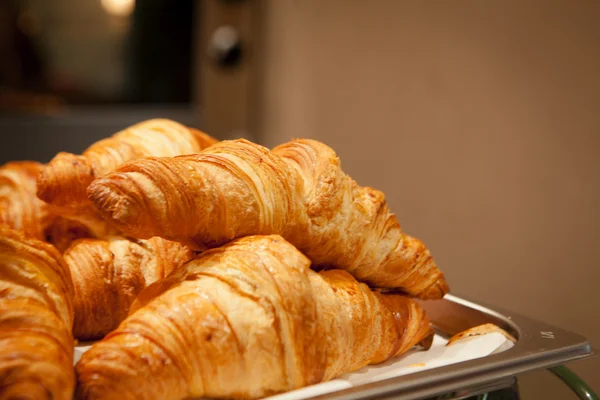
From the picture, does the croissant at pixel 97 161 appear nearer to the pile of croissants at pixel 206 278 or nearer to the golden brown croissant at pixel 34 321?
the pile of croissants at pixel 206 278

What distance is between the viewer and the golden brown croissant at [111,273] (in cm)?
84

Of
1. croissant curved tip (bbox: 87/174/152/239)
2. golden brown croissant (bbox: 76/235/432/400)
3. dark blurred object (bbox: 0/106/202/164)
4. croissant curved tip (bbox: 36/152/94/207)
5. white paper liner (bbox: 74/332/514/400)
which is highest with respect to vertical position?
croissant curved tip (bbox: 87/174/152/239)

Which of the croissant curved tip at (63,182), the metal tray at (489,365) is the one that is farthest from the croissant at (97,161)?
the metal tray at (489,365)

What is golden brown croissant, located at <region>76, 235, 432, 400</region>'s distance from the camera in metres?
0.61

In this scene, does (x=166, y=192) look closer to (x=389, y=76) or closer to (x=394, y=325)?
(x=394, y=325)

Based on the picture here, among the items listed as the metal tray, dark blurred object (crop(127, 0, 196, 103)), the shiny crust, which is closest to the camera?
the metal tray

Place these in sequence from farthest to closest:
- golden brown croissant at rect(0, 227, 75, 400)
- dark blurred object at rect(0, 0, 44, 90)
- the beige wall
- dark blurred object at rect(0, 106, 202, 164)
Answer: dark blurred object at rect(0, 0, 44, 90) < dark blurred object at rect(0, 106, 202, 164) < the beige wall < golden brown croissant at rect(0, 227, 75, 400)

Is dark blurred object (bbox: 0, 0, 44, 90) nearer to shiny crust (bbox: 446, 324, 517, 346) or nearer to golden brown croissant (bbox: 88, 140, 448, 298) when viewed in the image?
golden brown croissant (bbox: 88, 140, 448, 298)

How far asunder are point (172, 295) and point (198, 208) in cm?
11

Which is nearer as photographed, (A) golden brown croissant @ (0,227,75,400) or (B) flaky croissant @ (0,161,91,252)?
(A) golden brown croissant @ (0,227,75,400)

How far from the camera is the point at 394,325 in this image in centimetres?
83

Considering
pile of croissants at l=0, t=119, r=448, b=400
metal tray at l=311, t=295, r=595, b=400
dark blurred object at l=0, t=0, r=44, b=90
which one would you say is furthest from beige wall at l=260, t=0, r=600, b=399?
dark blurred object at l=0, t=0, r=44, b=90

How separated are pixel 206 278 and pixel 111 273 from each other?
0.24 meters

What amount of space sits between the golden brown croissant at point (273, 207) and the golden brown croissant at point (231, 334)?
4 cm
